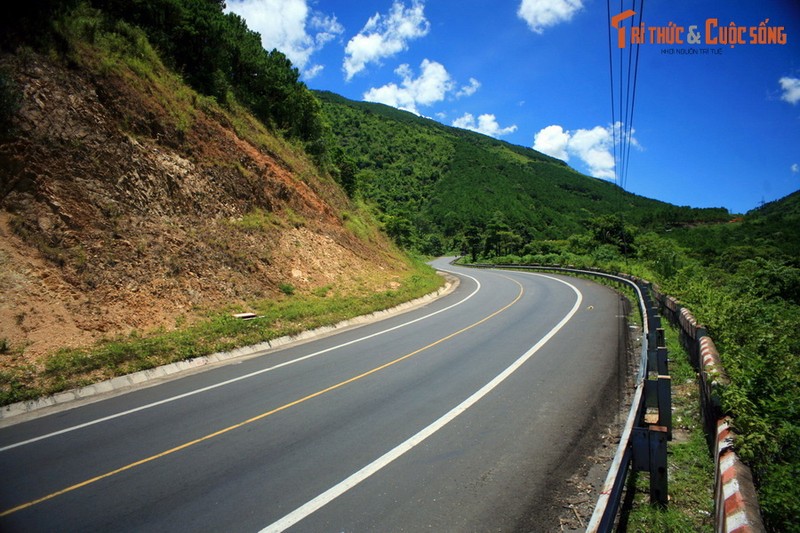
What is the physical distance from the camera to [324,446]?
17.3 ft

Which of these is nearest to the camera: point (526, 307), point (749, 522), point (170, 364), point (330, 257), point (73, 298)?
point (749, 522)

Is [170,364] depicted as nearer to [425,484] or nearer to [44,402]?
[44,402]

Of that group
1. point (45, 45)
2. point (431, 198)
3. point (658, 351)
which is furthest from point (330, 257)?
point (431, 198)

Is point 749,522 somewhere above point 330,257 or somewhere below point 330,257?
below

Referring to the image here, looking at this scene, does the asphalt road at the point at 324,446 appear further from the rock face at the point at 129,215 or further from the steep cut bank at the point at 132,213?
the rock face at the point at 129,215

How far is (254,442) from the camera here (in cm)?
544

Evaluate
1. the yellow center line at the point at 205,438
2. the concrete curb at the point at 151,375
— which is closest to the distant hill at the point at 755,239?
the yellow center line at the point at 205,438

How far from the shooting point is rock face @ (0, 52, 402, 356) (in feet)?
32.6

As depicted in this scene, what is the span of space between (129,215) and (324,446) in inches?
456

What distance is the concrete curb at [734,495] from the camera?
258 cm

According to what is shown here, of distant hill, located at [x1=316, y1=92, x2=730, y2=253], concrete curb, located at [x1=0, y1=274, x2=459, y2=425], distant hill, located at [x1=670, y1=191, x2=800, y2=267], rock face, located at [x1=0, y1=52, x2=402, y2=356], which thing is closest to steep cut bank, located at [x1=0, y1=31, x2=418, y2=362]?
rock face, located at [x1=0, y1=52, x2=402, y2=356]

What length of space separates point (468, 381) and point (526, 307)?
9947 millimetres

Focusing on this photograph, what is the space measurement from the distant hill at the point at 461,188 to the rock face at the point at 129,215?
237 ft

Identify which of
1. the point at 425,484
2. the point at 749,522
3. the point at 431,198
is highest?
the point at 431,198
